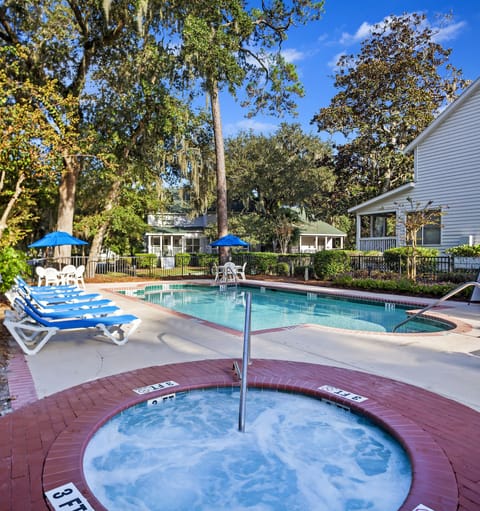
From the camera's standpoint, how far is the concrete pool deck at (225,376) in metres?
2.55

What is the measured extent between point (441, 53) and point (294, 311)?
866 inches

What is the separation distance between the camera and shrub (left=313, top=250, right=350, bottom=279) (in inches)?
631

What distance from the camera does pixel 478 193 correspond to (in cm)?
1548

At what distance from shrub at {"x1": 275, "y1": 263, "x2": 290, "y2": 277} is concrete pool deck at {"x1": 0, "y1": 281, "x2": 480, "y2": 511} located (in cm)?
1198

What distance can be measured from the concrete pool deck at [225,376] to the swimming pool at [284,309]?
1.60m

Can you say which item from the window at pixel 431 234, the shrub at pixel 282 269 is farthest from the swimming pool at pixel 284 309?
the window at pixel 431 234

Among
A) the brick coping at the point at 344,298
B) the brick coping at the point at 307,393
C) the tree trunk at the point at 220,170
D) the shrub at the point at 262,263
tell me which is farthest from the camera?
the shrub at the point at 262,263

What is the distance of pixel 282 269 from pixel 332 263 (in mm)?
3976

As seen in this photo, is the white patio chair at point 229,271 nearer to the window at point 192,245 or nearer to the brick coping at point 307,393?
the brick coping at point 307,393

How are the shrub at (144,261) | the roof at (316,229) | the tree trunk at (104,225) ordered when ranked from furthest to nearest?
the roof at (316,229), the shrub at (144,261), the tree trunk at (104,225)

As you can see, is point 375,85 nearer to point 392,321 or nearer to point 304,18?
point 304,18

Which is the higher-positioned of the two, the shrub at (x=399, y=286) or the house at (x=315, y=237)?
the house at (x=315, y=237)

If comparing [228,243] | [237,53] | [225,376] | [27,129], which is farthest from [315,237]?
[225,376]

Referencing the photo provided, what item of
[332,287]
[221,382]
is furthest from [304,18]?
[221,382]
